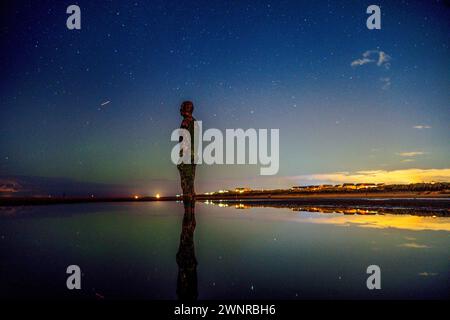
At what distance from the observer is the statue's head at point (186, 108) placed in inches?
1147

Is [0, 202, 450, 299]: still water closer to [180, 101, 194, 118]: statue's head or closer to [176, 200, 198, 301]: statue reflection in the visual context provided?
[176, 200, 198, 301]: statue reflection

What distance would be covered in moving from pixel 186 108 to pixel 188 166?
16.3 feet

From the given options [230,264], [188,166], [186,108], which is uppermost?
[186,108]

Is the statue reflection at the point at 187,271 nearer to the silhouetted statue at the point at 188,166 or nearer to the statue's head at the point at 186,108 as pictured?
the silhouetted statue at the point at 188,166

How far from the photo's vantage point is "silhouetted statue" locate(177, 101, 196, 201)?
2812 centimetres

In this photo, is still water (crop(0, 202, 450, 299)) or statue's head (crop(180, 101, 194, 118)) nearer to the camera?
still water (crop(0, 202, 450, 299))

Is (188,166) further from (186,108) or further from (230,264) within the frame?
(230,264)

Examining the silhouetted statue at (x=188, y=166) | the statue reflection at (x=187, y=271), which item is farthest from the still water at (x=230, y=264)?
the silhouetted statue at (x=188, y=166)

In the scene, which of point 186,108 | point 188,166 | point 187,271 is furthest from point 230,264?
point 186,108

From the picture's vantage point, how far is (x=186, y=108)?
1147 inches

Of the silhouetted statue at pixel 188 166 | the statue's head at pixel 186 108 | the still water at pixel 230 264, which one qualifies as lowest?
the still water at pixel 230 264

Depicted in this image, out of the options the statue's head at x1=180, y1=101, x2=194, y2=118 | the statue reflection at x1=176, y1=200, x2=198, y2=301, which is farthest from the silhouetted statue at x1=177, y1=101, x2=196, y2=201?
the statue reflection at x1=176, y1=200, x2=198, y2=301
